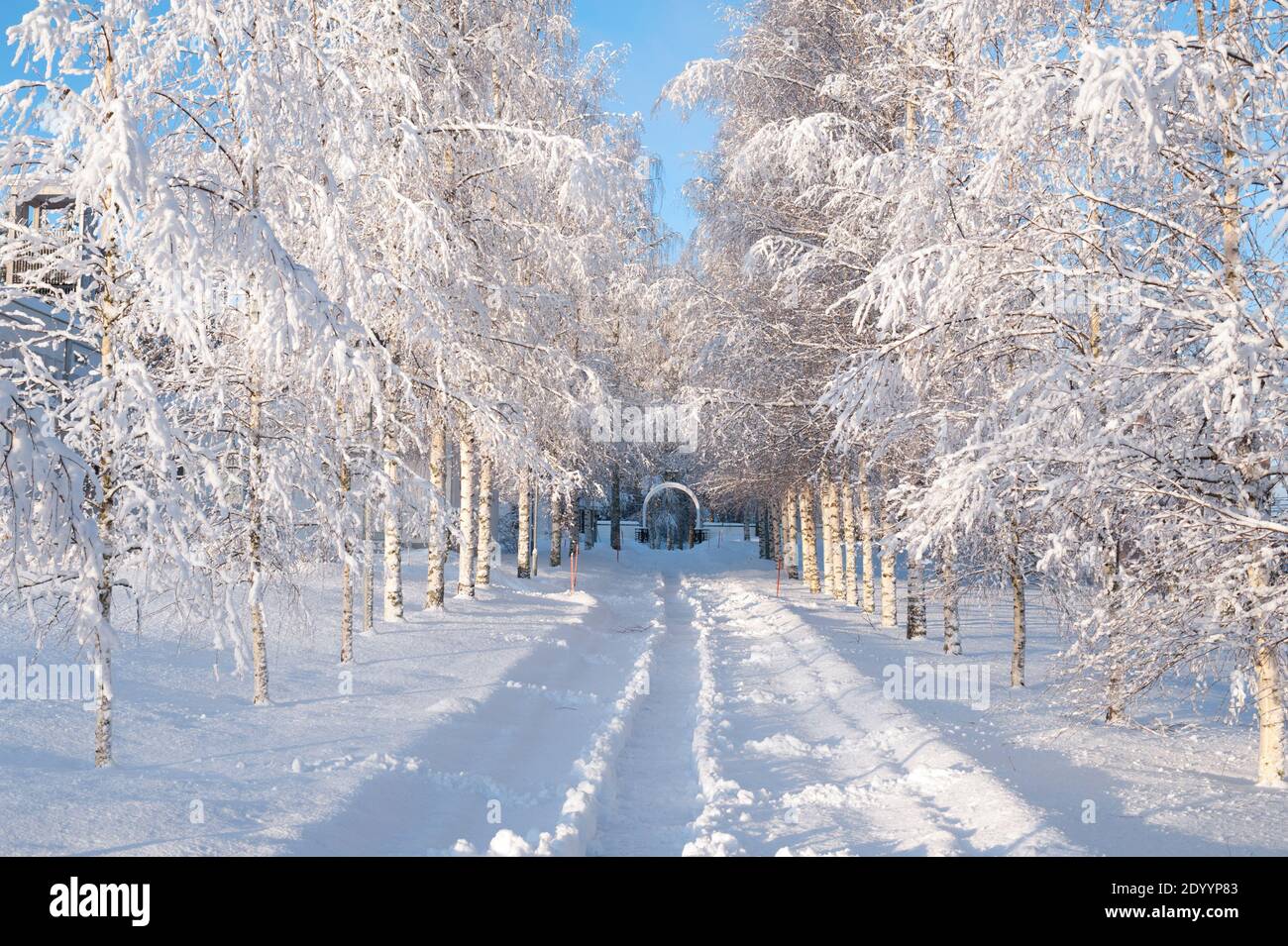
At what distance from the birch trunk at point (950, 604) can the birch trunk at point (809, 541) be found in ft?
29.3

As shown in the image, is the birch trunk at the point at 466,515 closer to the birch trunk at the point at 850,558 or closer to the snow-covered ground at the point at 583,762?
the snow-covered ground at the point at 583,762

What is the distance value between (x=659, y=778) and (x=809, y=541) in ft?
59.0

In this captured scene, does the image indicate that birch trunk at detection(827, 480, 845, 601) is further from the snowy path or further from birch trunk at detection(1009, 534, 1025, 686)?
the snowy path

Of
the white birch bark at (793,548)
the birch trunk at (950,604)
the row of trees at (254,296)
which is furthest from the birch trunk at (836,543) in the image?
the row of trees at (254,296)

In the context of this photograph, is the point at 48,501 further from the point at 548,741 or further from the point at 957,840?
the point at 957,840

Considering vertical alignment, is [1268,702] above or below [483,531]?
below

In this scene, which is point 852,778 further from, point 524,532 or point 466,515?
point 524,532

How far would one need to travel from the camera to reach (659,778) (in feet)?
24.2

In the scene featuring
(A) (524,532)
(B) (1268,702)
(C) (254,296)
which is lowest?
(B) (1268,702)

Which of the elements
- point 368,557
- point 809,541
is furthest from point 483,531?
point 809,541

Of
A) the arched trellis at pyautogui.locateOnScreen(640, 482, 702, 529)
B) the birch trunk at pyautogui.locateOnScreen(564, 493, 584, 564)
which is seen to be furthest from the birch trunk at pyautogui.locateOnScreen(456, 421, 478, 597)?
the arched trellis at pyautogui.locateOnScreen(640, 482, 702, 529)

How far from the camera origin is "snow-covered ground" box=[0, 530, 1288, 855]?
552 centimetres

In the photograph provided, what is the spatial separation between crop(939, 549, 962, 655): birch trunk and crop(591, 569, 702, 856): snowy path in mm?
3633
